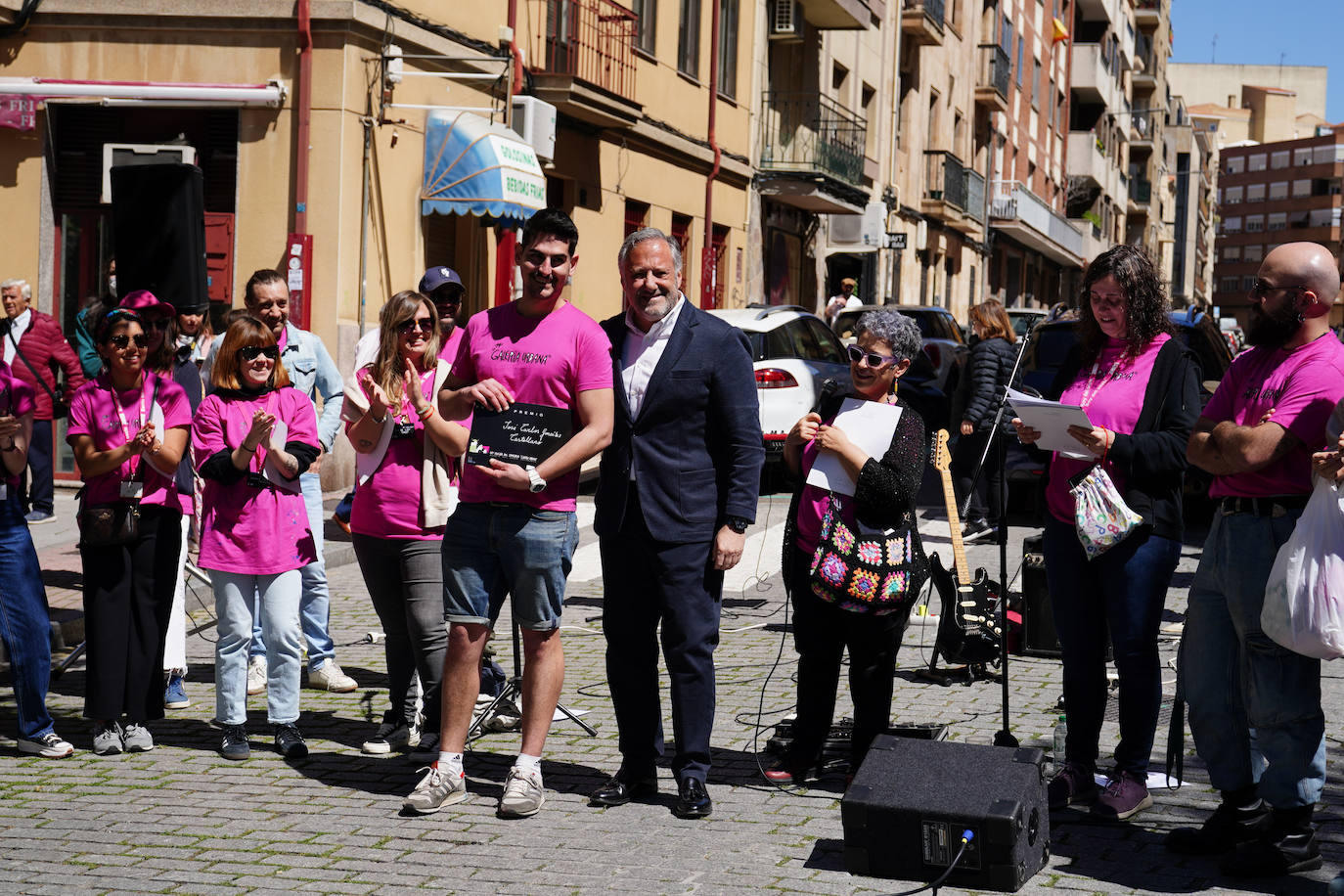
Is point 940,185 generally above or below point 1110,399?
above

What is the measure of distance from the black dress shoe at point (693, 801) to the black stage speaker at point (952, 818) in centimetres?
71

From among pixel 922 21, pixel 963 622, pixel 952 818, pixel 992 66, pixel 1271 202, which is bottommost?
pixel 952 818

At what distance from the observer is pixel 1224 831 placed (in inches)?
203

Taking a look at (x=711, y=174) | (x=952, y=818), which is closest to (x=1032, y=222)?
(x=711, y=174)

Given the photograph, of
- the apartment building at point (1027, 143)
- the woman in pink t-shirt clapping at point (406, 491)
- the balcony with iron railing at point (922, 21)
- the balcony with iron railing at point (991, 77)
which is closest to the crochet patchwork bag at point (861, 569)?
the woman in pink t-shirt clapping at point (406, 491)

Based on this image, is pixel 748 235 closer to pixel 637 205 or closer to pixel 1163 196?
pixel 637 205

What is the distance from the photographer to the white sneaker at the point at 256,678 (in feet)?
24.8

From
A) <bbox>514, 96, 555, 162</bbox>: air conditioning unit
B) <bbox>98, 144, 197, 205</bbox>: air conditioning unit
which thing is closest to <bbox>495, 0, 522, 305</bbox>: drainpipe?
<bbox>514, 96, 555, 162</bbox>: air conditioning unit

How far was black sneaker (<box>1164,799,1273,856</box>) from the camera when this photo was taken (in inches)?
203

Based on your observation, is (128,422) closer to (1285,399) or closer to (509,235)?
(1285,399)

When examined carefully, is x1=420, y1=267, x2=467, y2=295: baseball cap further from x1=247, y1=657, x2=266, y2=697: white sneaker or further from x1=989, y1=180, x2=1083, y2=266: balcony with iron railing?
x1=989, y1=180, x2=1083, y2=266: balcony with iron railing

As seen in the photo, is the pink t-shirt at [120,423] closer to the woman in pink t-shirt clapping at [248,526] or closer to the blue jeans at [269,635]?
the woman in pink t-shirt clapping at [248,526]

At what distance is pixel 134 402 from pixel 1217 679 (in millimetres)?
4318

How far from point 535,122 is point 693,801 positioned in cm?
1306
